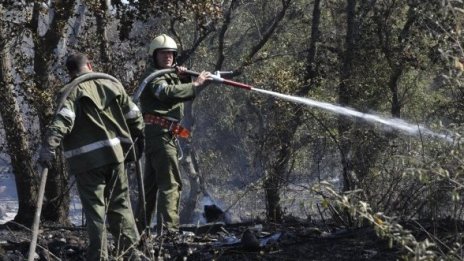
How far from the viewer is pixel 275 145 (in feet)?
40.4

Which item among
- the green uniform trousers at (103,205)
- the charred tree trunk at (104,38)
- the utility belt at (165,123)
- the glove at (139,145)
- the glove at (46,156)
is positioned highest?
the charred tree trunk at (104,38)

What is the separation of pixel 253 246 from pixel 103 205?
1240 mm

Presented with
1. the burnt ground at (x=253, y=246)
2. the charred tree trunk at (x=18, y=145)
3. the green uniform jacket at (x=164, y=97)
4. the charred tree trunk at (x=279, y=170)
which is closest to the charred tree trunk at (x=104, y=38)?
the charred tree trunk at (x=18, y=145)

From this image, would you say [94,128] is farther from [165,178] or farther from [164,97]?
[165,178]

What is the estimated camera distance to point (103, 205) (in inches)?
248

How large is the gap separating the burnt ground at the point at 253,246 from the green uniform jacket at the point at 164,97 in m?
0.92

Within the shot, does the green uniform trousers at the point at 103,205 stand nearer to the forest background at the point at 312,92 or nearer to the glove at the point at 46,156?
the glove at the point at 46,156

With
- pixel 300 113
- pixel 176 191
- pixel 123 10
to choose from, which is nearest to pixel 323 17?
pixel 300 113

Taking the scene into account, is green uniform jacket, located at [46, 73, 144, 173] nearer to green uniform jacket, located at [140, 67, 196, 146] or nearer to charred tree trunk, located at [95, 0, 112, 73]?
green uniform jacket, located at [140, 67, 196, 146]

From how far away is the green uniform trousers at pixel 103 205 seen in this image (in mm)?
6238

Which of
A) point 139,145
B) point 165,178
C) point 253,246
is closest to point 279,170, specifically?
point 165,178

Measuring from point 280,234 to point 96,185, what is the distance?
5.99 feet

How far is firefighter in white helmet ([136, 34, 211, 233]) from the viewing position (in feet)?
24.5

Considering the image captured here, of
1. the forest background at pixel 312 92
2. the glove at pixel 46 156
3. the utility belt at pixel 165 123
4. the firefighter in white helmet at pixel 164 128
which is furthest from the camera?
the utility belt at pixel 165 123
